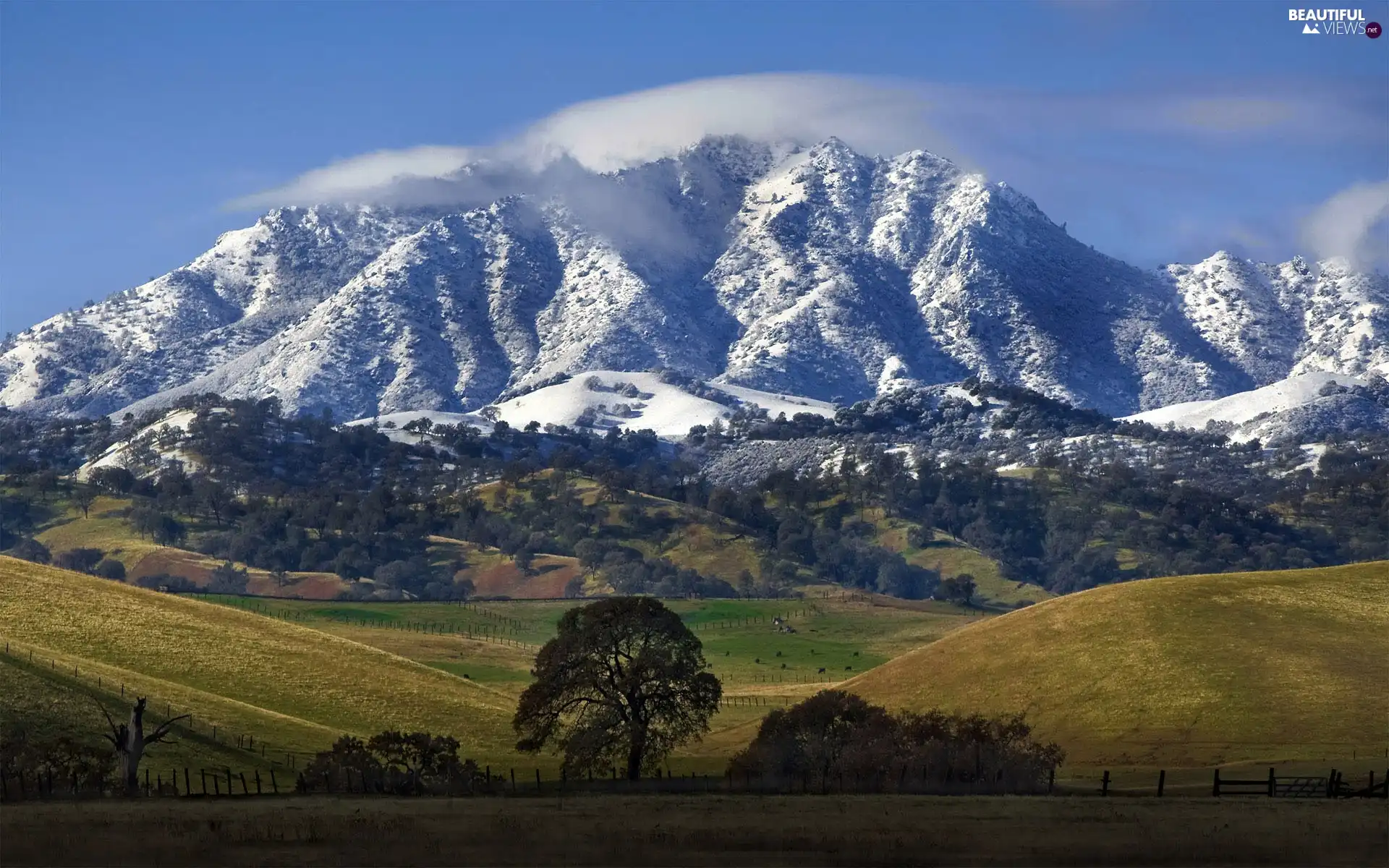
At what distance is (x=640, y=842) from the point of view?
61781 mm

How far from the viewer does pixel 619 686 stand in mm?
96938

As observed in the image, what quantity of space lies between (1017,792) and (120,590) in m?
92.6

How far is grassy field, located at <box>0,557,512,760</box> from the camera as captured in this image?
369ft

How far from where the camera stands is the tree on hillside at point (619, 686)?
95875 mm

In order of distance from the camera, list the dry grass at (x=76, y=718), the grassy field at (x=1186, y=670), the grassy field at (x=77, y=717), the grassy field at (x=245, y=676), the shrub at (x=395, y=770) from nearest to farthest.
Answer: the shrub at (x=395, y=770) → the dry grass at (x=76, y=718) → the grassy field at (x=77, y=717) → the grassy field at (x=245, y=676) → the grassy field at (x=1186, y=670)

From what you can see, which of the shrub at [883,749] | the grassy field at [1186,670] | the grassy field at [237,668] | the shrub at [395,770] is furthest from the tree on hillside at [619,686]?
the grassy field at [1186,670]

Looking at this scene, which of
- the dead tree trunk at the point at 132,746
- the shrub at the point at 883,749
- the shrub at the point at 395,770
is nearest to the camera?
the dead tree trunk at the point at 132,746

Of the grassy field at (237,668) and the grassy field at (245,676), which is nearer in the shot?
the grassy field at (245,676)

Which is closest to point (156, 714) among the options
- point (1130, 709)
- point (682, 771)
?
point (682, 771)

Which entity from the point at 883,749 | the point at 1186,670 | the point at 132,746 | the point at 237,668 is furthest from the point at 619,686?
the point at 1186,670

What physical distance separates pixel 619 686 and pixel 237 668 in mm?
44285

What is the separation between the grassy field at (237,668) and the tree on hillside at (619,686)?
1491 cm

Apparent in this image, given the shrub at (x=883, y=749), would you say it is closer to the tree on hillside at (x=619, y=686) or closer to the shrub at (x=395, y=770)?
the tree on hillside at (x=619, y=686)

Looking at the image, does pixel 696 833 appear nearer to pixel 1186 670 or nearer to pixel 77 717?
pixel 77 717
